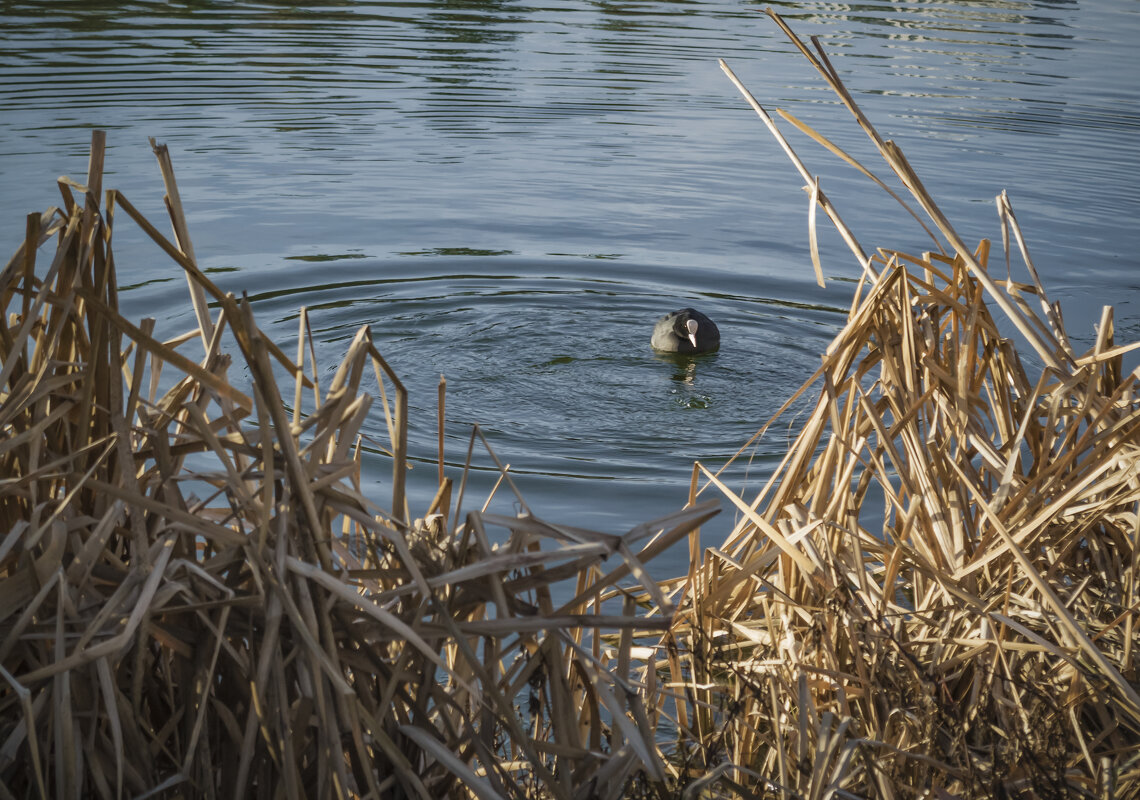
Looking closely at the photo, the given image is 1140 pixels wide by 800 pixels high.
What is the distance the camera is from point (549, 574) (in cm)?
171

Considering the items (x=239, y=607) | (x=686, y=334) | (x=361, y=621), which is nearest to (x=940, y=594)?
(x=361, y=621)

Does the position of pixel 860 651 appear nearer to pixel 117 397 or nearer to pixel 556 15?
pixel 117 397

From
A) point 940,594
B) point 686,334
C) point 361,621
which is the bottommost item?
point 686,334

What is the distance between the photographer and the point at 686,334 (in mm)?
6293

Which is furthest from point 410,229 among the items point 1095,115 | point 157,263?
point 1095,115

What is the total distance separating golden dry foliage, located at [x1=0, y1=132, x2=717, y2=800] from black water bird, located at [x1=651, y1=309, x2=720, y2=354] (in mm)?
4393

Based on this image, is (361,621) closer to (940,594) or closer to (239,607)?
(239,607)

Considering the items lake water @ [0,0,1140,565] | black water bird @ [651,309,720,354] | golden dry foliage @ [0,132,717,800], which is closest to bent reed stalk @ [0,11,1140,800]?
golden dry foliage @ [0,132,717,800]

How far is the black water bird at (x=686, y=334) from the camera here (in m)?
6.28

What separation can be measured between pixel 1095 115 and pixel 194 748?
42.7 ft

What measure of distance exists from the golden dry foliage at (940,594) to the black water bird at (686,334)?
311 cm

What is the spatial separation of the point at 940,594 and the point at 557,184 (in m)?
7.45

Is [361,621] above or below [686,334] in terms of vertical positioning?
above

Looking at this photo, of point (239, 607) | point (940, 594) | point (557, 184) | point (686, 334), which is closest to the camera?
point (239, 607)
